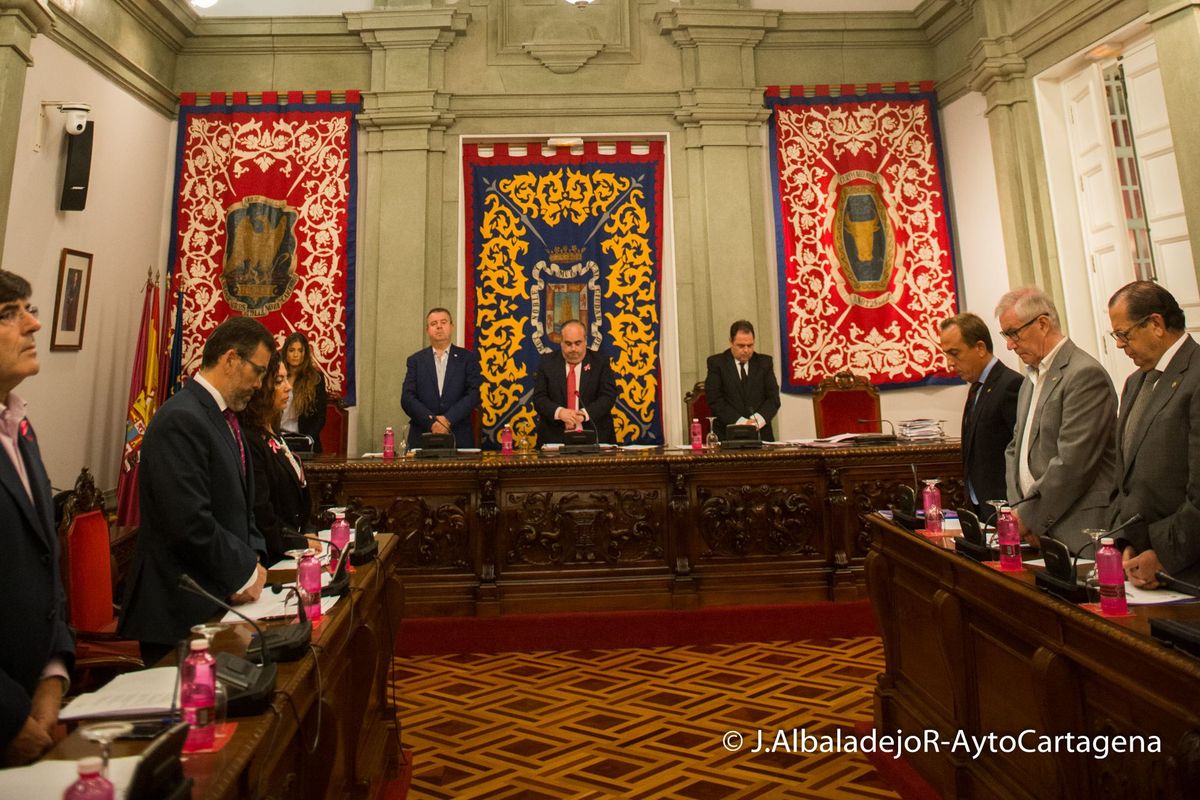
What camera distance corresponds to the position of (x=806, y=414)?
259 inches

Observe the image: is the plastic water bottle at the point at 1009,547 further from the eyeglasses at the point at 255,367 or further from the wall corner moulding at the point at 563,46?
the wall corner moulding at the point at 563,46

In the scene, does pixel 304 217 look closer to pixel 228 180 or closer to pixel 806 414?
pixel 228 180

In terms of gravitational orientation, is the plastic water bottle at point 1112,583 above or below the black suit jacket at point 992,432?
below

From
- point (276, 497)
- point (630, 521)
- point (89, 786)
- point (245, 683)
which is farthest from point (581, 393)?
point (89, 786)

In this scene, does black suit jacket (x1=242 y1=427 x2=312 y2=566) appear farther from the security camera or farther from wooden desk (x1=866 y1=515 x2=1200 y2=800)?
the security camera

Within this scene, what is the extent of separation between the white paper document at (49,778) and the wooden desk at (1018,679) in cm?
170

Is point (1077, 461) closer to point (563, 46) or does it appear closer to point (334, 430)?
point (334, 430)

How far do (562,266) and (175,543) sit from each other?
477 centimetres

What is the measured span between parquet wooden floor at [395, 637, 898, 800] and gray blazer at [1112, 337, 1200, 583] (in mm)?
1156

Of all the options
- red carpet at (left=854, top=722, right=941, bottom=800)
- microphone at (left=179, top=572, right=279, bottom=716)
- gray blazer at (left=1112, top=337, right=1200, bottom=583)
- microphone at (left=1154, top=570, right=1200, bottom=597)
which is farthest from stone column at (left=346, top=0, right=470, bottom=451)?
microphone at (left=1154, top=570, right=1200, bottom=597)

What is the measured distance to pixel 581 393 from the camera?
530cm

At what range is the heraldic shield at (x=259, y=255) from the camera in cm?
629

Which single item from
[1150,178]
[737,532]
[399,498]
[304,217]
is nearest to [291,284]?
[304,217]

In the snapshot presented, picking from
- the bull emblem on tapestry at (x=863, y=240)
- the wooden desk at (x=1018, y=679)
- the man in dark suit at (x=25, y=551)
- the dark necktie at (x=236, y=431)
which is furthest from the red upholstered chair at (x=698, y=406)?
the man in dark suit at (x=25, y=551)
